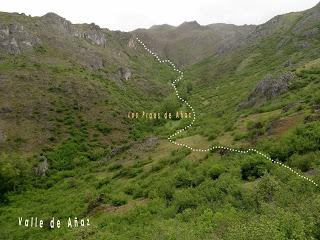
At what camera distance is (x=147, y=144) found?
66.7 meters

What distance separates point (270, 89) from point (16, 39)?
69932mm

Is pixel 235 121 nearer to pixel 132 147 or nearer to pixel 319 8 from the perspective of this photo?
pixel 132 147

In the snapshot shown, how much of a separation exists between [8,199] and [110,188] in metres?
15.6

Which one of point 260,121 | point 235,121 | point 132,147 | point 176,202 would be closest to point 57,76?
point 132,147

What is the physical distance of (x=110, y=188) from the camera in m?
51.1

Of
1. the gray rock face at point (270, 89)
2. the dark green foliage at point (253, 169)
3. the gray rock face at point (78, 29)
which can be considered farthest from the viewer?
the gray rock face at point (78, 29)

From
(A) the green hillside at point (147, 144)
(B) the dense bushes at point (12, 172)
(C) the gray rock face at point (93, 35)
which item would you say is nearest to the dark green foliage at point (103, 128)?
(A) the green hillside at point (147, 144)

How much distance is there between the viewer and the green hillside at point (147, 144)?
101 feet

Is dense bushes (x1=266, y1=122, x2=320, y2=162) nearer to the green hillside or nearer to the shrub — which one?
the green hillside

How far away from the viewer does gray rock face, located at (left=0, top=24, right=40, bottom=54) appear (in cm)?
11039

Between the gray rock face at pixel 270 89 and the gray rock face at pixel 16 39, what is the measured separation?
6202cm

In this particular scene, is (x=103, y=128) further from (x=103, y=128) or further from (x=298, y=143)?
(x=298, y=143)

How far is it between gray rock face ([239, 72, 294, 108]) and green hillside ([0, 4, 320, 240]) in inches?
7.0

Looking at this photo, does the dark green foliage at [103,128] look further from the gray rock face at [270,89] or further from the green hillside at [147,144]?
the gray rock face at [270,89]
